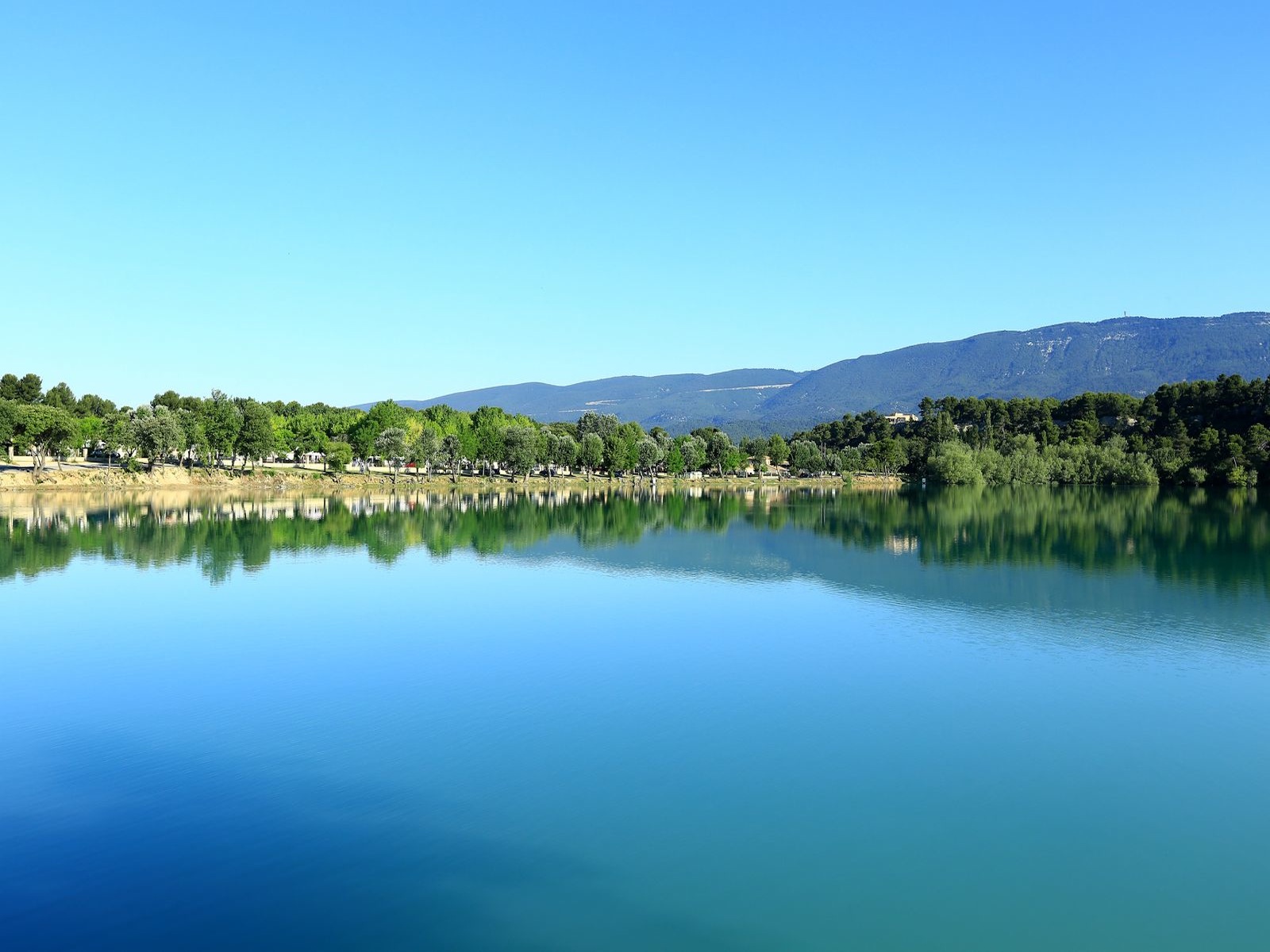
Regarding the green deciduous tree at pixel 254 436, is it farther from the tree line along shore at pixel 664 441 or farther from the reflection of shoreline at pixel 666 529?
the reflection of shoreline at pixel 666 529

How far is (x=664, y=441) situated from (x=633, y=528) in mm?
75195

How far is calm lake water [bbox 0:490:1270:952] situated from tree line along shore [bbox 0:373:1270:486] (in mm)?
52232

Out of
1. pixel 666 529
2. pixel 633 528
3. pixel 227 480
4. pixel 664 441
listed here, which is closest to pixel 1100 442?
pixel 664 441

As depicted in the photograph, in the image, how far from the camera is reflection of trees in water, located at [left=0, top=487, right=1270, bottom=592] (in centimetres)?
3456

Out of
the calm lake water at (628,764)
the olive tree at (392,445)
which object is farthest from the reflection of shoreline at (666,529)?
the olive tree at (392,445)

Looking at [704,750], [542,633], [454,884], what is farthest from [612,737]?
[542,633]

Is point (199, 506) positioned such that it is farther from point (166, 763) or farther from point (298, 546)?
point (166, 763)

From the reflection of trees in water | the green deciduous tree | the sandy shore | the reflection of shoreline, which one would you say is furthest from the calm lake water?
the green deciduous tree

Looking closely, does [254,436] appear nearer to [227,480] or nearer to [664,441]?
[227,480]

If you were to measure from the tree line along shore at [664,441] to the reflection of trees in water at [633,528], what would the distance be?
15.6 metres

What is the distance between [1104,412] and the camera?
120750 millimetres

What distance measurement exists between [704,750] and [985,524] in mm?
43592

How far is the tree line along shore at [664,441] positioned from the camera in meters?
77.9

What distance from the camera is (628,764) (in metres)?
12.2
